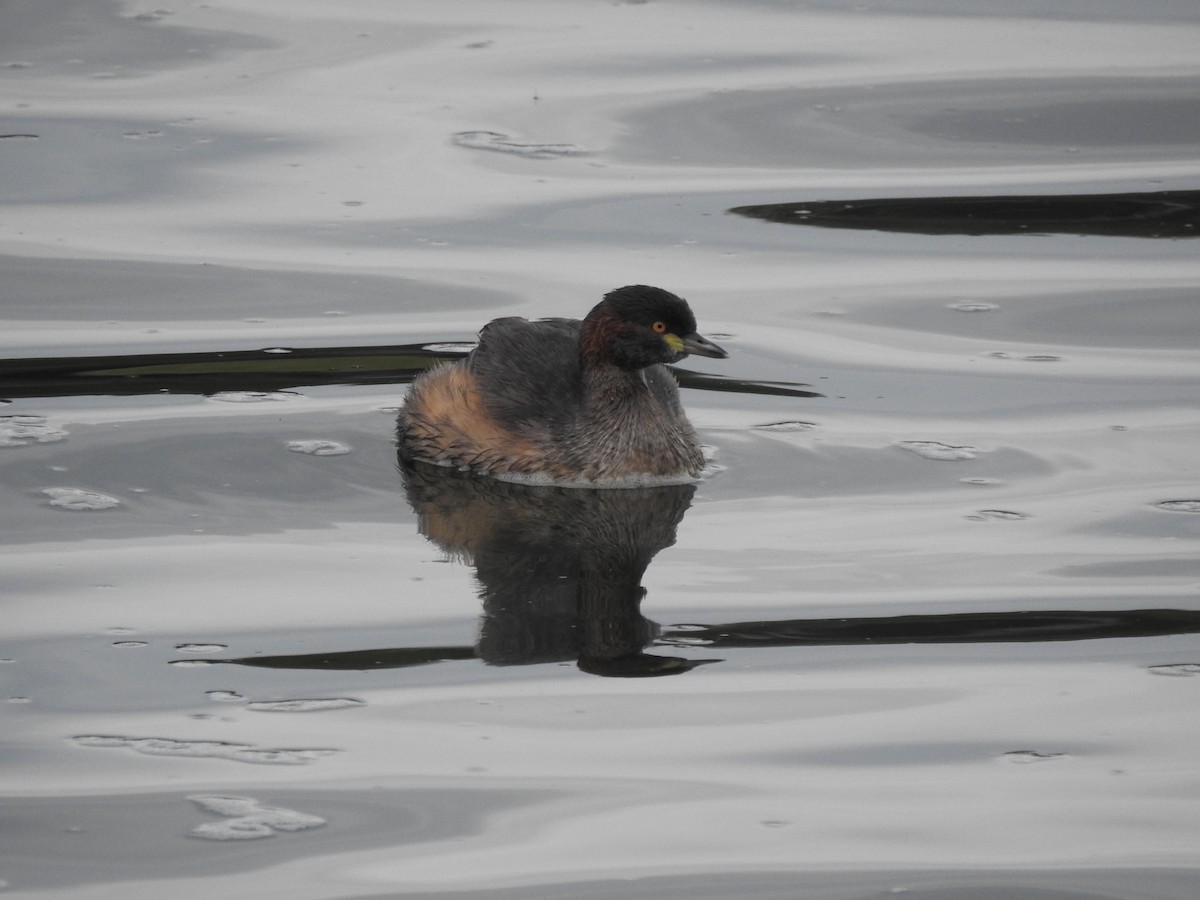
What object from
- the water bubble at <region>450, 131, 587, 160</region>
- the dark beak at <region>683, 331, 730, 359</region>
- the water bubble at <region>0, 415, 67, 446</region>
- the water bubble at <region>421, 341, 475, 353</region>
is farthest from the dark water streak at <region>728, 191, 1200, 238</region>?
the water bubble at <region>0, 415, 67, 446</region>

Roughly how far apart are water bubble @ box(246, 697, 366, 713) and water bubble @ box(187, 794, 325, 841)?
0.65m

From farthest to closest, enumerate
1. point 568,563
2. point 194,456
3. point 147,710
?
point 194,456
point 568,563
point 147,710

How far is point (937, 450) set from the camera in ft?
31.7

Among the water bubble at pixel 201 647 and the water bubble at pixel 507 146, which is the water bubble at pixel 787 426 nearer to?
the water bubble at pixel 201 647

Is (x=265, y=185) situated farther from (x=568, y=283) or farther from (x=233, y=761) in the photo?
(x=233, y=761)

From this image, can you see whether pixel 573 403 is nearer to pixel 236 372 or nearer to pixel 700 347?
pixel 700 347

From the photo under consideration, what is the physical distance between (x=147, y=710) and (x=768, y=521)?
120 inches

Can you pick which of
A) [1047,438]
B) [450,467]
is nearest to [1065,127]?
[1047,438]

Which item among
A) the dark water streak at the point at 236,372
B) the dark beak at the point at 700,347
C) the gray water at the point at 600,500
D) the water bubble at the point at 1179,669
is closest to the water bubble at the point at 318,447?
the gray water at the point at 600,500

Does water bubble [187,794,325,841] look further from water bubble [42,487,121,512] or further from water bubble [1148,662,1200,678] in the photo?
water bubble [42,487,121,512]

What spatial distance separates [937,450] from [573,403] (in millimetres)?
1731

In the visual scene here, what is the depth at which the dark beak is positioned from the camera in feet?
31.3

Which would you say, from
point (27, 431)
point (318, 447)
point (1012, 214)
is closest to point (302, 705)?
point (318, 447)

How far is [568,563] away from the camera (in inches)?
327
